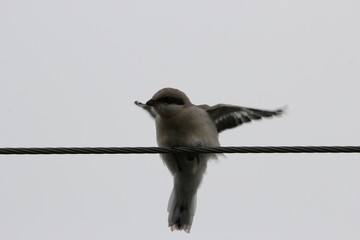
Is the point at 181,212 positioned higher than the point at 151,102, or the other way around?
the point at 151,102

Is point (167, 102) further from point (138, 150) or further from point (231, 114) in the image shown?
point (138, 150)

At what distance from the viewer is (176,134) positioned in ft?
23.0

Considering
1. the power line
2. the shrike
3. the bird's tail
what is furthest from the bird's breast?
the power line

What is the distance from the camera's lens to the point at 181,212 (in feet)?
25.2

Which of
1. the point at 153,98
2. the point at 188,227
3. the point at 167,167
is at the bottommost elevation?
the point at 188,227

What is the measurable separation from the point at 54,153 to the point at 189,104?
2.30 m

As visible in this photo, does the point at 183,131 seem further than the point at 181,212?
No

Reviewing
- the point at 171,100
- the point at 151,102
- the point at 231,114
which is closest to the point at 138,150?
the point at 151,102

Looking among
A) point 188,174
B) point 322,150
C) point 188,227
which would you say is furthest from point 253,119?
point 322,150

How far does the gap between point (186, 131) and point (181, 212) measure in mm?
1080

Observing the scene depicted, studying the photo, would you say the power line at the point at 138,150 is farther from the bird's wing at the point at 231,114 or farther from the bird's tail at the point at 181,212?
the bird's tail at the point at 181,212

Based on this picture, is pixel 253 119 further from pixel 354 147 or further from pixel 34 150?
pixel 34 150

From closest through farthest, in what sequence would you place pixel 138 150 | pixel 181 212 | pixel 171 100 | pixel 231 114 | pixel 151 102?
pixel 138 150, pixel 151 102, pixel 171 100, pixel 231 114, pixel 181 212

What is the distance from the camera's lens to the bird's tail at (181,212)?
7.65 m
